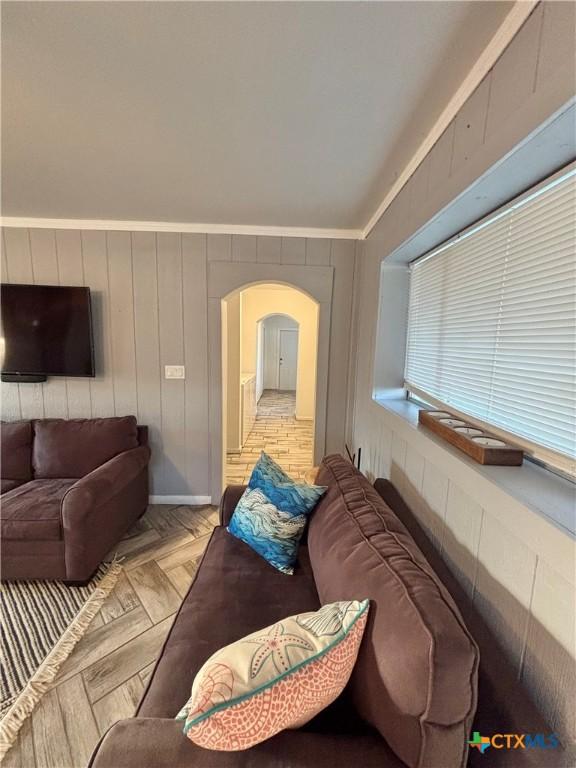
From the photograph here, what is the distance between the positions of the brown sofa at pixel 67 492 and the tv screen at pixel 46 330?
0.45m

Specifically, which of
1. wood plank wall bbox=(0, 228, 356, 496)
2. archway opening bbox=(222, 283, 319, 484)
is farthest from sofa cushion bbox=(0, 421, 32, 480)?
archway opening bbox=(222, 283, 319, 484)

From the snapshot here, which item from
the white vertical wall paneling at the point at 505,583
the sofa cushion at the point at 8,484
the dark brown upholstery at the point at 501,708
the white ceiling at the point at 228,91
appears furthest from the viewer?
the sofa cushion at the point at 8,484

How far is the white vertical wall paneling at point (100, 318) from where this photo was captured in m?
2.43

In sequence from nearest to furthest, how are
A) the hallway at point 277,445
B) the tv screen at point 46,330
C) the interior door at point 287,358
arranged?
1. the tv screen at point 46,330
2. the hallway at point 277,445
3. the interior door at point 287,358

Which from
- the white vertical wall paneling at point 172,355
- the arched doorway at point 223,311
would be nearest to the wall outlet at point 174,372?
the white vertical wall paneling at point 172,355

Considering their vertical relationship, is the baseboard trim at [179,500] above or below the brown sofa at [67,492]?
below

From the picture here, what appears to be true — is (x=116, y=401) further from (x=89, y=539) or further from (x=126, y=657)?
(x=126, y=657)

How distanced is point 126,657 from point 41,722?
1.01ft

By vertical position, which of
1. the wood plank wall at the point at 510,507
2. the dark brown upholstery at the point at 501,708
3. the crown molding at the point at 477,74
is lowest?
the dark brown upholstery at the point at 501,708

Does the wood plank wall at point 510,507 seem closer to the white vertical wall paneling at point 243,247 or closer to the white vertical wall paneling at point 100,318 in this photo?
the white vertical wall paneling at point 243,247

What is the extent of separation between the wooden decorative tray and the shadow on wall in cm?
31

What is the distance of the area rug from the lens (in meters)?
1.20

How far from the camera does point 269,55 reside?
96 centimetres

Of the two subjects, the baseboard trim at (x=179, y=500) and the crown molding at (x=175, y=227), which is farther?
the baseboard trim at (x=179, y=500)
